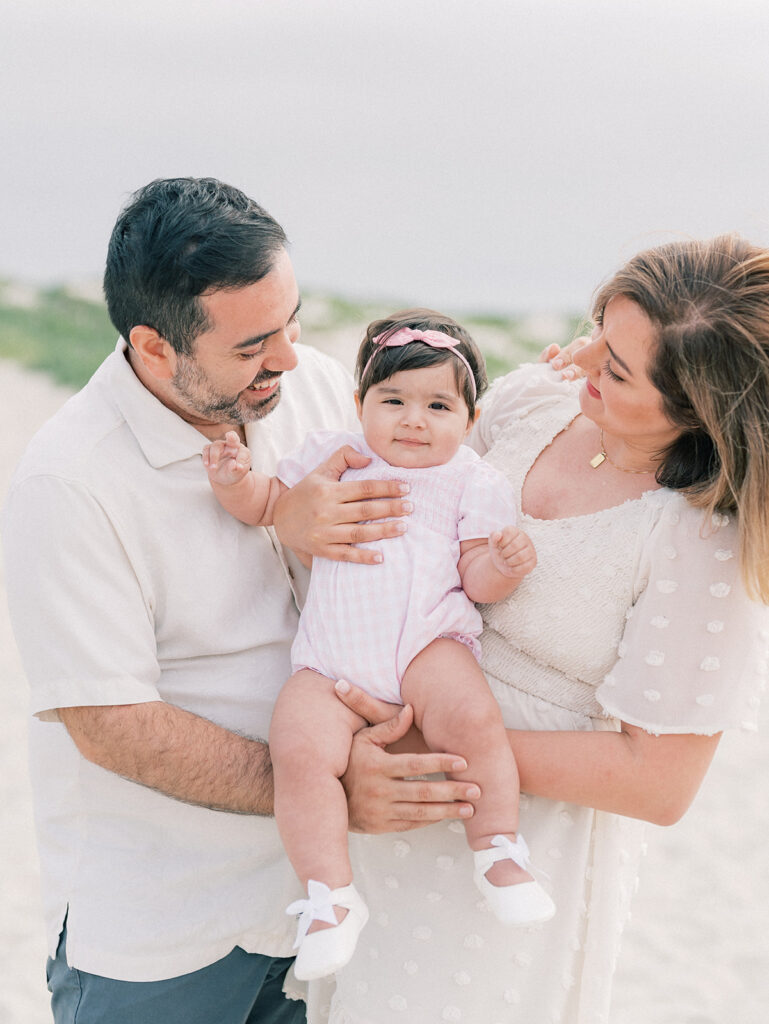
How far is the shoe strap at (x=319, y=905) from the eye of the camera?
68.9 inches

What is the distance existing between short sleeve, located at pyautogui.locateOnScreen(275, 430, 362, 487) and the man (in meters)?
0.07

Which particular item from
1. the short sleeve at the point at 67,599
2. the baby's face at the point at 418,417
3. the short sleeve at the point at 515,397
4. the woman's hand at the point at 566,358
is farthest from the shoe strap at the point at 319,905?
the woman's hand at the point at 566,358

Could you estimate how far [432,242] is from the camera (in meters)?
21.7

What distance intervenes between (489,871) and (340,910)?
0.92 ft

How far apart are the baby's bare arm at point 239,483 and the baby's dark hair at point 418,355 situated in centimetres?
30

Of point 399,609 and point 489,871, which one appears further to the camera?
point 399,609

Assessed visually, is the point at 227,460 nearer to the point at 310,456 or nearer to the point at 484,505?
the point at 310,456

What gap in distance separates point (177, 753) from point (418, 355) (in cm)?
97

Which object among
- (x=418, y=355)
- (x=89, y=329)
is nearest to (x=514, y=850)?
(x=418, y=355)

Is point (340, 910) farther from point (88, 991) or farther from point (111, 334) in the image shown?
point (111, 334)

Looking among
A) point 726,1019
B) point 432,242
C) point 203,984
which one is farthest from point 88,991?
point 432,242

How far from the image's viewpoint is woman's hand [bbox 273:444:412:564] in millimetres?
2061

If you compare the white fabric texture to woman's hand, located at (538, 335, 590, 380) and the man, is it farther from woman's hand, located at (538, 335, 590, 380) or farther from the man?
woman's hand, located at (538, 335, 590, 380)

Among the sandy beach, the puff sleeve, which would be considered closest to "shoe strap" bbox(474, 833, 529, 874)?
the puff sleeve
